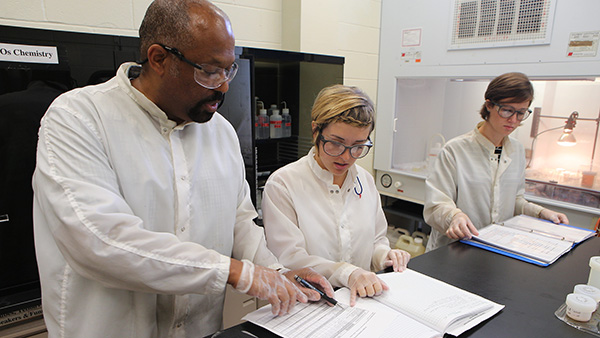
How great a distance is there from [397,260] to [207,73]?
0.81 meters

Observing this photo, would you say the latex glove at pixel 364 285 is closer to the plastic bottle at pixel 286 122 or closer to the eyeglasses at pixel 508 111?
the eyeglasses at pixel 508 111

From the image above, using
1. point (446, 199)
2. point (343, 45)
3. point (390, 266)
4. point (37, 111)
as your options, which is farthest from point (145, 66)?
point (343, 45)

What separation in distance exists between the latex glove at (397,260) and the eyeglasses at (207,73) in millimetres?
764

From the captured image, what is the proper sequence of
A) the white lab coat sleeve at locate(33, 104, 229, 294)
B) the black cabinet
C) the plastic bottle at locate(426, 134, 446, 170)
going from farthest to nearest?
the plastic bottle at locate(426, 134, 446, 170)
the black cabinet
the white lab coat sleeve at locate(33, 104, 229, 294)

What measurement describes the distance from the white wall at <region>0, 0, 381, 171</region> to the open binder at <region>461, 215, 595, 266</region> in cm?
140

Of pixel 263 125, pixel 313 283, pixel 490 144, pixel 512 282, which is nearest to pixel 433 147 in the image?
pixel 490 144

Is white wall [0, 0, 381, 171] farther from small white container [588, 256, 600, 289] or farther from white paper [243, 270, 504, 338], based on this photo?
small white container [588, 256, 600, 289]

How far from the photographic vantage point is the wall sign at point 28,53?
47.4 inches

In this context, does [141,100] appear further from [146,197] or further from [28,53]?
[28,53]

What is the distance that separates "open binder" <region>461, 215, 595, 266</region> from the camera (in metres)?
1.33

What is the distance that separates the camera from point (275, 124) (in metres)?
2.38

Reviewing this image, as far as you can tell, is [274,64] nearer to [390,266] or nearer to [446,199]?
[446,199]

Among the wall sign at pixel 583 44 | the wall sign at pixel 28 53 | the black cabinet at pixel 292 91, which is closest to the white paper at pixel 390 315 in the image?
the wall sign at pixel 28 53

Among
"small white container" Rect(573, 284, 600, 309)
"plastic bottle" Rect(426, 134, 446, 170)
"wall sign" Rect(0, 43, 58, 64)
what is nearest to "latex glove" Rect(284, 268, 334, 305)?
"small white container" Rect(573, 284, 600, 309)
